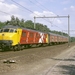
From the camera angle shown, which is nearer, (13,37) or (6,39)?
(6,39)

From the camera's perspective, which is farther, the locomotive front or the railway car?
the railway car

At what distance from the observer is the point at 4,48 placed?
95.2 feet

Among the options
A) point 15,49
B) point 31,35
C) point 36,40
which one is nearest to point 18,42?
point 15,49

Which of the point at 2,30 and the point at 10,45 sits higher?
the point at 2,30

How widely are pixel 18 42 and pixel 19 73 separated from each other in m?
18.4

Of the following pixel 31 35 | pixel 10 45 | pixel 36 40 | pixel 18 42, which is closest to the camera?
pixel 10 45

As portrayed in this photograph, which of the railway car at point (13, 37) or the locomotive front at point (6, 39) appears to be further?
the railway car at point (13, 37)

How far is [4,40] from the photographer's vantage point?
90.6 ft

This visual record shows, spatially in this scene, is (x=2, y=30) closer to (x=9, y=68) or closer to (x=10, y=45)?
(x=10, y=45)

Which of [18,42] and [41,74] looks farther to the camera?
[18,42]

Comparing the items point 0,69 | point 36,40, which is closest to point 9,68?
point 0,69

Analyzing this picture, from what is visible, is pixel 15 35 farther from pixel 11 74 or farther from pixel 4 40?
pixel 11 74

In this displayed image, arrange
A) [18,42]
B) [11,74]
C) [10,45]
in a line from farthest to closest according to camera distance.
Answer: [18,42] → [10,45] → [11,74]

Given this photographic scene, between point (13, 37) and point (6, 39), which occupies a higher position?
point (13, 37)
